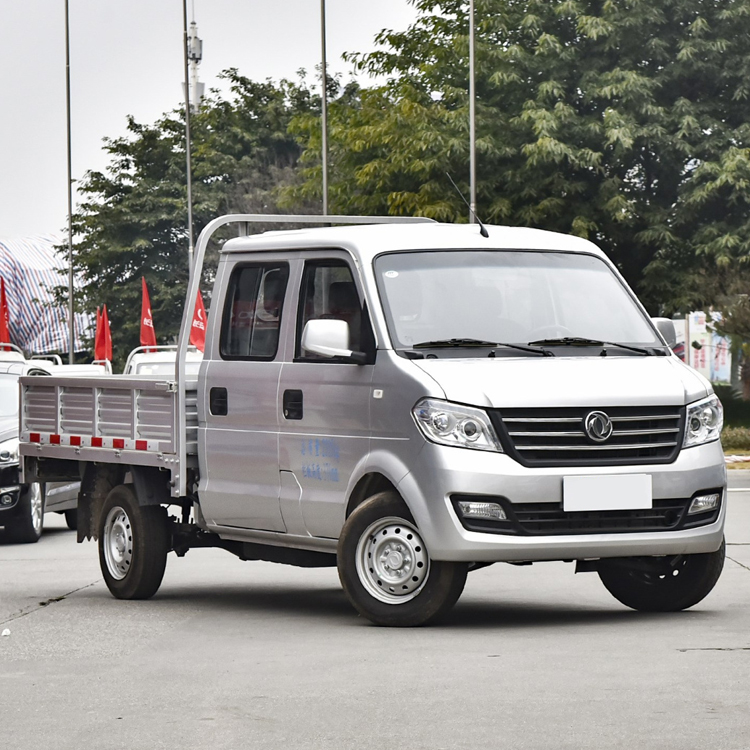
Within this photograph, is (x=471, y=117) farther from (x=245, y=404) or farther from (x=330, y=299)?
(x=330, y=299)

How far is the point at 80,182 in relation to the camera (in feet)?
215

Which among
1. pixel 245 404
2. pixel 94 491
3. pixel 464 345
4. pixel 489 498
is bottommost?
pixel 94 491

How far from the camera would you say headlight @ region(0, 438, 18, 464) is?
16672 millimetres

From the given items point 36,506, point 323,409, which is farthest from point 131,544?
point 36,506

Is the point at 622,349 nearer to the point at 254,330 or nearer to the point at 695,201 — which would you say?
the point at 254,330

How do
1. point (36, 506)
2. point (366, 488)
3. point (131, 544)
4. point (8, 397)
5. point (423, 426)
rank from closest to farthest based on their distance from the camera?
1. point (423, 426)
2. point (366, 488)
3. point (131, 544)
4. point (36, 506)
5. point (8, 397)

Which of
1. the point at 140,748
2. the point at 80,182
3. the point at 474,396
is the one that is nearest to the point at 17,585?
the point at 474,396

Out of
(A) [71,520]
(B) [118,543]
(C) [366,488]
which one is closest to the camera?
(C) [366,488]

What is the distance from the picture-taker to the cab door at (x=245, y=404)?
1031 cm

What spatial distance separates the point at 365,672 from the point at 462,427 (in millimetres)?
1631

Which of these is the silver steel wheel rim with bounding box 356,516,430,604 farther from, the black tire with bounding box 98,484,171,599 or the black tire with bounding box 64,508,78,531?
the black tire with bounding box 64,508,78,531

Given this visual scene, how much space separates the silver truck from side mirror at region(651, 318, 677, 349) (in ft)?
0.06

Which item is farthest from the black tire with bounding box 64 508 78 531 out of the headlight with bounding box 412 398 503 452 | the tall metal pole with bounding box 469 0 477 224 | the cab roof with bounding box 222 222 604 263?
the tall metal pole with bounding box 469 0 477 224

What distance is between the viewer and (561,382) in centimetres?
923
